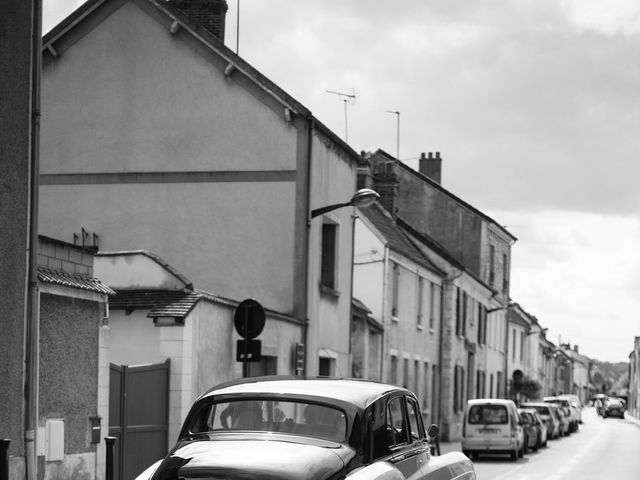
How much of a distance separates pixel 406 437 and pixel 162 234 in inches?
548

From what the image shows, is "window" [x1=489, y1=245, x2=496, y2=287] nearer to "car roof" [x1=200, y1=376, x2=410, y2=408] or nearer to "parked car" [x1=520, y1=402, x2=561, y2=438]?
"parked car" [x1=520, y1=402, x2=561, y2=438]

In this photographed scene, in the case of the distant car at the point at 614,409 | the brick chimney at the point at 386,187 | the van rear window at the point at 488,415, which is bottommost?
Result: the distant car at the point at 614,409

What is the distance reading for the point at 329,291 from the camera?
26094 millimetres

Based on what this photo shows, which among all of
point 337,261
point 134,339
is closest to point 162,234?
point 337,261

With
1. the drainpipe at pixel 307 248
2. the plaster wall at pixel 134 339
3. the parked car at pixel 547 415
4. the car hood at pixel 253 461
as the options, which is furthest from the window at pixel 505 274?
the car hood at pixel 253 461

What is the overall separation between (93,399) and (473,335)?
36591 mm

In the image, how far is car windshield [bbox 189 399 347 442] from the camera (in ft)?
31.6

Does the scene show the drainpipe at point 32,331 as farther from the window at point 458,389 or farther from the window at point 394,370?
the window at point 458,389

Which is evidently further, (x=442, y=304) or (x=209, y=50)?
(x=442, y=304)

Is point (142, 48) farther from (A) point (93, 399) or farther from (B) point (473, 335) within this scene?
(B) point (473, 335)

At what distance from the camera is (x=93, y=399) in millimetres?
14828

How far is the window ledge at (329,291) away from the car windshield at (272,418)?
50.9ft

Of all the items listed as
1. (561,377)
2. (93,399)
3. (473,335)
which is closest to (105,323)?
(93,399)

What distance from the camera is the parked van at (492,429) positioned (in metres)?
31.9
